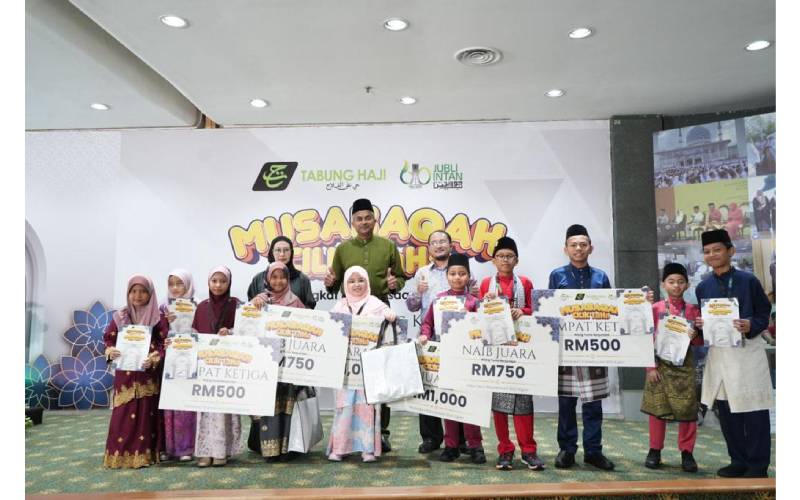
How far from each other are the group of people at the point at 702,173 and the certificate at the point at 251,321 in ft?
14.4

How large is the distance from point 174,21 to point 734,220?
17.6ft

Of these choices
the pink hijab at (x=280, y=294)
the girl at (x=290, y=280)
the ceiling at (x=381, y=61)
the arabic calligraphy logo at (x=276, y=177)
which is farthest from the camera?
the arabic calligraphy logo at (x=276, y=177)

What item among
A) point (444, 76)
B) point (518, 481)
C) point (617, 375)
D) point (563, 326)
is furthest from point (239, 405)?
point (617, 375)

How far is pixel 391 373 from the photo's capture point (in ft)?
11.5

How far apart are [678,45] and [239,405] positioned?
14.2 ft

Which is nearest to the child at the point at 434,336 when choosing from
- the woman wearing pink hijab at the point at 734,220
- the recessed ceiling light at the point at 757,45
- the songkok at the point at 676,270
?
the songkok at the point at 676,270

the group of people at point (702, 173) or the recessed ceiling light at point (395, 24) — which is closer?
the recessed ceiling light at point (395, 24)

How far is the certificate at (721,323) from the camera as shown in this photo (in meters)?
3.36

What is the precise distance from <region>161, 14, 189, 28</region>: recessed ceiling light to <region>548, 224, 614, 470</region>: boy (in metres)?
3.19

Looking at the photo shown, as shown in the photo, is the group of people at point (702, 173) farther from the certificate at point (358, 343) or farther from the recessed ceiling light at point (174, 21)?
the recessed ceiling light at point (174, 21)

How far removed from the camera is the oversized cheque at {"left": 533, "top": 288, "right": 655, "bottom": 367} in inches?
137

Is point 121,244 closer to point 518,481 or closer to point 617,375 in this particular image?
point 518,481

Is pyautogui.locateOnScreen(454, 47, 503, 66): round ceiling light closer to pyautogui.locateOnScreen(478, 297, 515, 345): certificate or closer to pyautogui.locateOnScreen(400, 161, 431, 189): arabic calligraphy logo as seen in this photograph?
pyautogui.locateOnScreen(400, 161, 431, 189): arabic calligraphy logo

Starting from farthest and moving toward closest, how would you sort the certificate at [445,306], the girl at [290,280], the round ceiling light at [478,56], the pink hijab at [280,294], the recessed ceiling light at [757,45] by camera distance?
the girl at [290,280], the round ceiling light at [478,56], the recessed ceiling light at [757,45], the pink hijab at [280,294], the certificate at [445,306]
